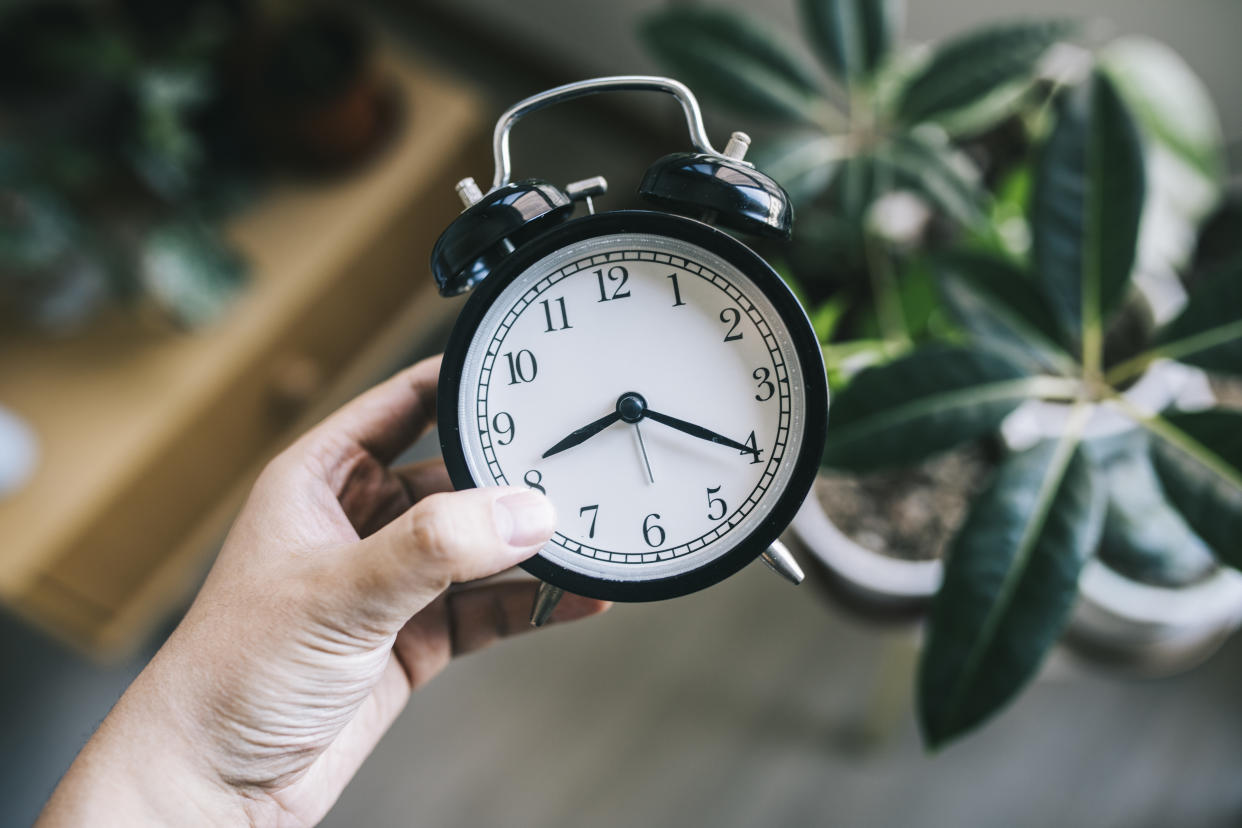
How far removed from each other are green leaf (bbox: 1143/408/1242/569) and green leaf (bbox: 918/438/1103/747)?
0.07 m

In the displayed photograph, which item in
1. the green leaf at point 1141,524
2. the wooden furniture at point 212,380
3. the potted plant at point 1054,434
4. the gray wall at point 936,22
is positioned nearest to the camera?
the potted plant at point 1054,434

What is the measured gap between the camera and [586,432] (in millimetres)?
661

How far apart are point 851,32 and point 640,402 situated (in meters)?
0.62

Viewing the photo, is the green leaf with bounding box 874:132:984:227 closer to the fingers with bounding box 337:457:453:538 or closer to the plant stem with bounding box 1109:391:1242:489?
the plant stem with bounding box 1109:391:1242:489

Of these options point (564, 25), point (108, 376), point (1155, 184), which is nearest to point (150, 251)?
point (108, 376)

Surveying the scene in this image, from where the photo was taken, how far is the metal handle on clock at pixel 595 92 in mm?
632

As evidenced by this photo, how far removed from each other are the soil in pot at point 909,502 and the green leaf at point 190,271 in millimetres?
1044

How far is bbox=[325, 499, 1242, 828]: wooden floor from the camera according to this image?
1.45 meters

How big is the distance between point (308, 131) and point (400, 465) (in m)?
0.91

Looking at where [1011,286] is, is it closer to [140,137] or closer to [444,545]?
[444,545]

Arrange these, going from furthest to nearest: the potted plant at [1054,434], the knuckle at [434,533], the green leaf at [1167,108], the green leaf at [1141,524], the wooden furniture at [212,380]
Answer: the wooden furniture at [212,380] < the green leaf at [1167,108] < the green leaf at [1141,524] < the potted plant at [1054,434] < the knuckle at [434,533]

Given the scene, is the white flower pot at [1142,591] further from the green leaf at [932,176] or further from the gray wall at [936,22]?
the gray wall at [936,22]

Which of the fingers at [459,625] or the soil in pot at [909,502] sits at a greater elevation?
the soil in pot at [909,502]

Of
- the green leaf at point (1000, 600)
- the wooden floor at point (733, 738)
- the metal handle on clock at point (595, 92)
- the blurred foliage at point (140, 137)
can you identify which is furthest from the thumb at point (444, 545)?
the blurred foliage at point (140, 137)
